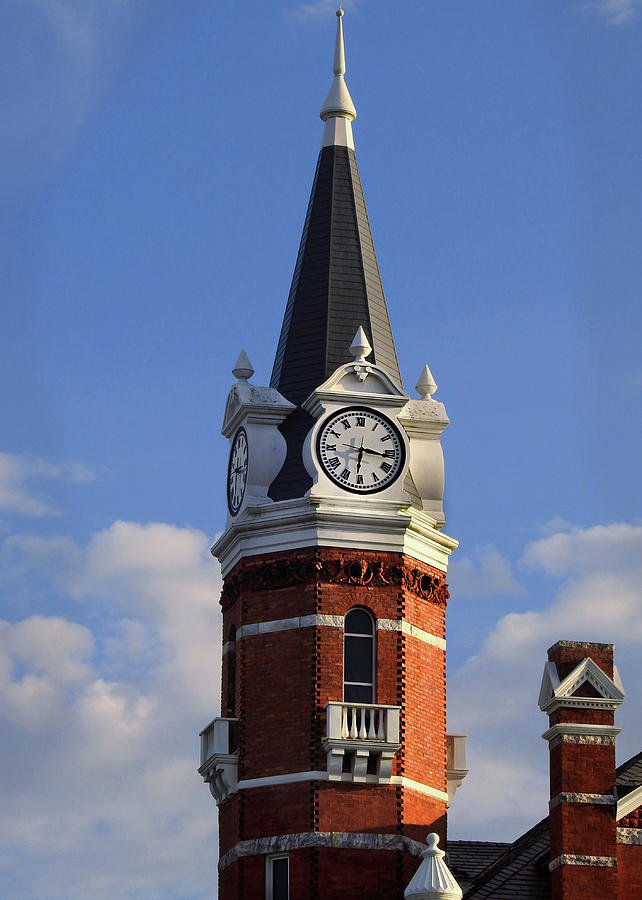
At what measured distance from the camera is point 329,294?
68.2 m

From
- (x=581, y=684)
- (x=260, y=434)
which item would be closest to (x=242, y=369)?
(x=260, y=434)

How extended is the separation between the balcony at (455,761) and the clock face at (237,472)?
8.21 metres

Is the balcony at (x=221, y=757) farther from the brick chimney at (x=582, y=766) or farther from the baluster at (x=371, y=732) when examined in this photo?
the brick chimney at (x=582, y=766)

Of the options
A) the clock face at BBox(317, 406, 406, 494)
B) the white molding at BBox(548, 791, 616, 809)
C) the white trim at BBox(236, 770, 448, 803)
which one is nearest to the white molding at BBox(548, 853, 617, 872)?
the white molding at BBox(548, 791, 616, 809)

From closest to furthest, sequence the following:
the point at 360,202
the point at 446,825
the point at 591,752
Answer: the point at 591,752 → the point at 446,825 → the point at 360,202

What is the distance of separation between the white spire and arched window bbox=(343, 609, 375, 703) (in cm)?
1448

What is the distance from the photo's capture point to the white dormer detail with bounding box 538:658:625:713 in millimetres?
60438

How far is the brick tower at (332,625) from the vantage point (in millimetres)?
62062

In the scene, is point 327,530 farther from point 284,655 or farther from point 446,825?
point 446,825

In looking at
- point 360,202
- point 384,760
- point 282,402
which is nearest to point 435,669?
point 384,760

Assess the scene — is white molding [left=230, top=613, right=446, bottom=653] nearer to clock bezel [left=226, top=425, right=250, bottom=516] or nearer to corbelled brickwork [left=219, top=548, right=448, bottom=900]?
corbelled brickwork [left=219, top=548, right=448, bottom=900]

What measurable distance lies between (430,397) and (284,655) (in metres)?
8.32

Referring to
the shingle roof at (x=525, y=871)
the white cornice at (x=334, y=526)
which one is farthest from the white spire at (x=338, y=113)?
the shingle roof at (x=525, y=871)

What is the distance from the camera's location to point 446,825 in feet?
211
